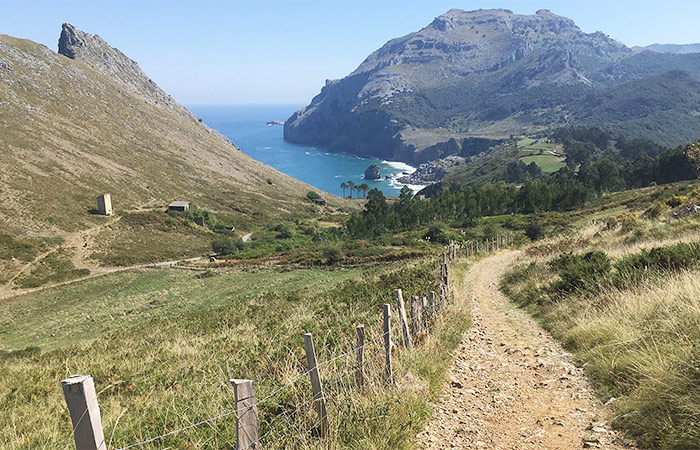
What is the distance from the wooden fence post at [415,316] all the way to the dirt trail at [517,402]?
1.06m

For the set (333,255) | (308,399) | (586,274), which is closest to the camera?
(308,399)

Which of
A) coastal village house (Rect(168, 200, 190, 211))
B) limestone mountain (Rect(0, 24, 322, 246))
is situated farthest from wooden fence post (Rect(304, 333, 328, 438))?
coastal village house (Rect(168, 200, 190, 211))

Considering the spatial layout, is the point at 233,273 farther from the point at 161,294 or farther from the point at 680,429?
the point at 680,429

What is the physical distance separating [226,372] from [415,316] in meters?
4.26

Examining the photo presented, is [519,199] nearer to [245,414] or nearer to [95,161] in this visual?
[245,414]

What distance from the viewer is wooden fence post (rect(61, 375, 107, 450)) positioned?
292 cm

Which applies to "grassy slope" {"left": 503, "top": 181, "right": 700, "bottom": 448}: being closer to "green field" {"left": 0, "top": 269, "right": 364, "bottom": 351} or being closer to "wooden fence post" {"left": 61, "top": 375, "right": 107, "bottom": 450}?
"wooden fence post" {"left": 61, "top": 375, "right": 107, "bottom": 450}

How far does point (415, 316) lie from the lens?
9.20 meters

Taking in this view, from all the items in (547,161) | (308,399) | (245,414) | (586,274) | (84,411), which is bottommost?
(586,274)

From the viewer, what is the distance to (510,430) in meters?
5.84

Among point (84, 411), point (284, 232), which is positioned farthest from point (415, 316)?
point (284, 232)

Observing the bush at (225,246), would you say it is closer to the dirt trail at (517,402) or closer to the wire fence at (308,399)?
the dirt trail at (517,402)

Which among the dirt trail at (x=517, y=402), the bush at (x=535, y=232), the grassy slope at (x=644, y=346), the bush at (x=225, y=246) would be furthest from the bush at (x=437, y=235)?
the dirt trail at (x=517, y=402)

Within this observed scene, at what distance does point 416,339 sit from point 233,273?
117 feet
